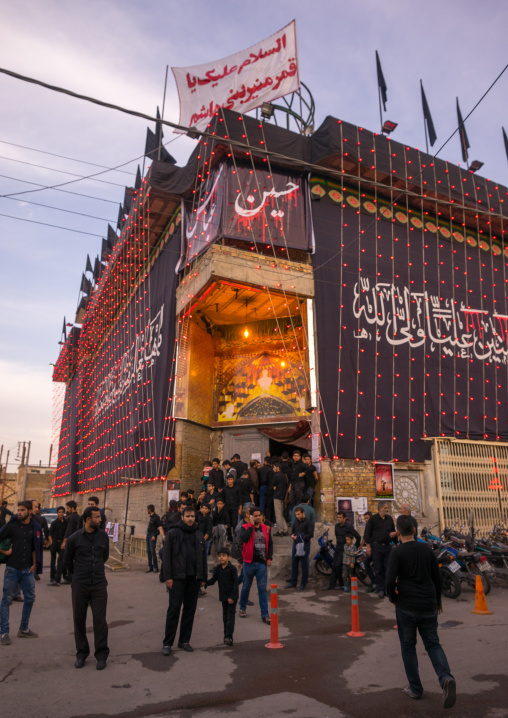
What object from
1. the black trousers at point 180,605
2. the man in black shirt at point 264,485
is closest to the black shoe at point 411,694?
the black trousers at point 180,605

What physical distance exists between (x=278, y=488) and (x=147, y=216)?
11.7 meters

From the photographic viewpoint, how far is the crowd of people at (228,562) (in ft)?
14.6

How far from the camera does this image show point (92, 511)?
587cm

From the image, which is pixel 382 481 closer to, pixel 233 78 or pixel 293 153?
pixel 293 153

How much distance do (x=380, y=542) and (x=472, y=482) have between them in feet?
24.4

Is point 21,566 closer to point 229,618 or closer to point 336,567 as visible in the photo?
point 229,618

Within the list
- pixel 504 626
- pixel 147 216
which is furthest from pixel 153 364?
pixel 504 626

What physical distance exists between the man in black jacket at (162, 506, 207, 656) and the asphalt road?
0.29 m

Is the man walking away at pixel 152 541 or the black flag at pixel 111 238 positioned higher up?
the black flag at pixel 111 238

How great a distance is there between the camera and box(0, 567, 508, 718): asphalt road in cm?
425

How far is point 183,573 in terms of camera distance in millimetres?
6020

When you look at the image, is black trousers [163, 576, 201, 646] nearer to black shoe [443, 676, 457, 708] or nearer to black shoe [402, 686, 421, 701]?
black shoe [402, 686, 421, 701]

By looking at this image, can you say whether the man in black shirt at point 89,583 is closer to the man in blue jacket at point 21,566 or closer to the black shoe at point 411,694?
the man in blue jacket at point 21,566

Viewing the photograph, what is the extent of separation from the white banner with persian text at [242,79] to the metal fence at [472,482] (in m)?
11.8
